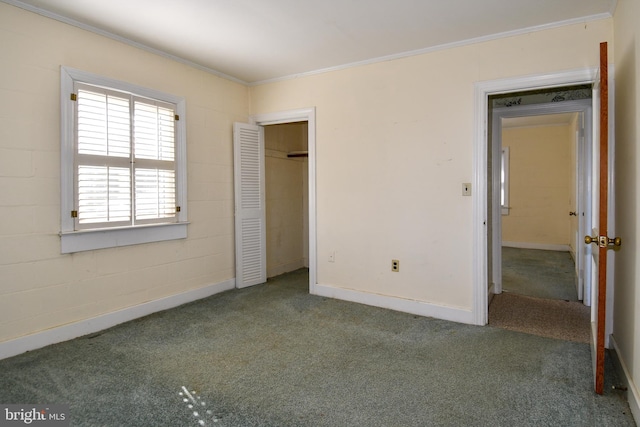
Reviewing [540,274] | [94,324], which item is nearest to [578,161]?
[540,274]

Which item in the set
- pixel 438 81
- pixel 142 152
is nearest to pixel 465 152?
pixel 438 81

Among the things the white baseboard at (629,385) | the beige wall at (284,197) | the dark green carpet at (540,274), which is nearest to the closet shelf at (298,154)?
the beige wall at (284,197)

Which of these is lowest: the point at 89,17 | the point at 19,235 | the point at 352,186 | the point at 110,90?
the point at 19,235

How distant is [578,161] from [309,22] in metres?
3.45

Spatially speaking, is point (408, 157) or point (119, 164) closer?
point (119, 164)

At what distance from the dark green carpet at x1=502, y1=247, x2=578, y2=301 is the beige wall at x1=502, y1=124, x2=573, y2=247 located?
50 cm

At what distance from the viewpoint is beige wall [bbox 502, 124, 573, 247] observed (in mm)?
7172

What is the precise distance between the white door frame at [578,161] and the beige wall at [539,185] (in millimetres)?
3456

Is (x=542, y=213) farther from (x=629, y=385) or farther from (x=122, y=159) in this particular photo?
(x=122, y=159)

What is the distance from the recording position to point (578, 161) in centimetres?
418

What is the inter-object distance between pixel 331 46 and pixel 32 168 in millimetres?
2593

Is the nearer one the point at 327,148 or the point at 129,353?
the point at 129,353

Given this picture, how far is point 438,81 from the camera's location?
3.34 m

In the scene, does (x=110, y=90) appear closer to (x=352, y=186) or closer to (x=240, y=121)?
(x=240, y=121)
